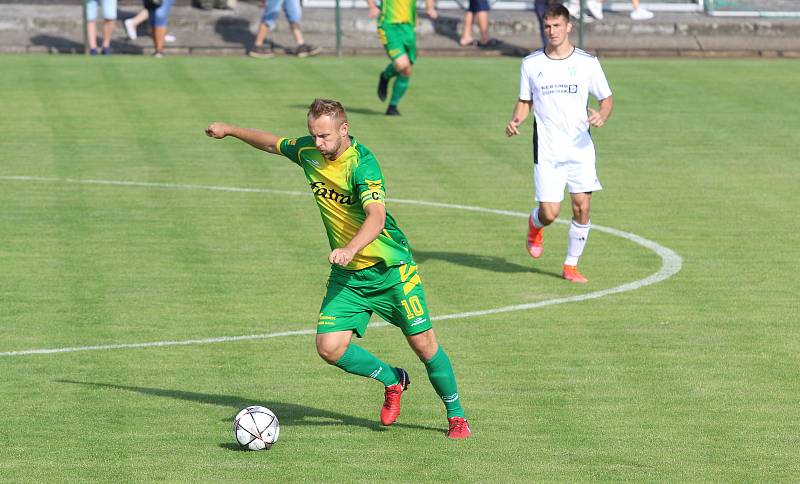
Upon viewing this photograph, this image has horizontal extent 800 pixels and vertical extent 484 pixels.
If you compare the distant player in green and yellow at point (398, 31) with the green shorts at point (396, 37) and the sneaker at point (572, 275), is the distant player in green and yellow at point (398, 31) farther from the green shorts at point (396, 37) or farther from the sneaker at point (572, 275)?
the sneaker at point (572, 275)

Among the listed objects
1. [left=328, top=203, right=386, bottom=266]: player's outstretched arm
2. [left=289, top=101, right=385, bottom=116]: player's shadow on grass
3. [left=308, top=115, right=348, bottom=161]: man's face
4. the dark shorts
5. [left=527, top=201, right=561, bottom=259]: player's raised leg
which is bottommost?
[left=289, top=101, right=385, bottom=116]: player's shadow on grass

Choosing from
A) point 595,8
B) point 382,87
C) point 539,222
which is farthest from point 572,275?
point 595,8

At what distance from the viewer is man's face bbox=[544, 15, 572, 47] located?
14781mm

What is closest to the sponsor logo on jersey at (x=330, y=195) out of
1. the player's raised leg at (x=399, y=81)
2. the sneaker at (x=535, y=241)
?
the sneaker at (x=535, y=241)

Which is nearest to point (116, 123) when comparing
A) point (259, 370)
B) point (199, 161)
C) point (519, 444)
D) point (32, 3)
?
point (199, 161)

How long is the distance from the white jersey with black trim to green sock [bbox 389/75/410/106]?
1067 cm

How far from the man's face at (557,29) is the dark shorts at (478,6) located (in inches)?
706

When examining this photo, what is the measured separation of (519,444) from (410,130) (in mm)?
15307

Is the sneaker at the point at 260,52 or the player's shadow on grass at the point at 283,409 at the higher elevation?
the player's shadow on grass at the point at 283,409

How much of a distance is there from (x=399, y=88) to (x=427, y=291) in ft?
36.9

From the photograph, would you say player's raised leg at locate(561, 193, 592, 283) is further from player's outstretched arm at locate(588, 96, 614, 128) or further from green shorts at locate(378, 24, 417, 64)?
green shorts at locate(378, 24, 417, 64)

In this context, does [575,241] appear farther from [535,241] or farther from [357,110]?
[357,110]

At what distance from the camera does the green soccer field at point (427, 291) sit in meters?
10.3

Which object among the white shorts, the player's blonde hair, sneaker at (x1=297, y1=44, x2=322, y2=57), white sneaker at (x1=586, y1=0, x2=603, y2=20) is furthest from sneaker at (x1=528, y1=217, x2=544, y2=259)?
white sneaker at (x1=586, y1=0, x2=603, y2=20)
